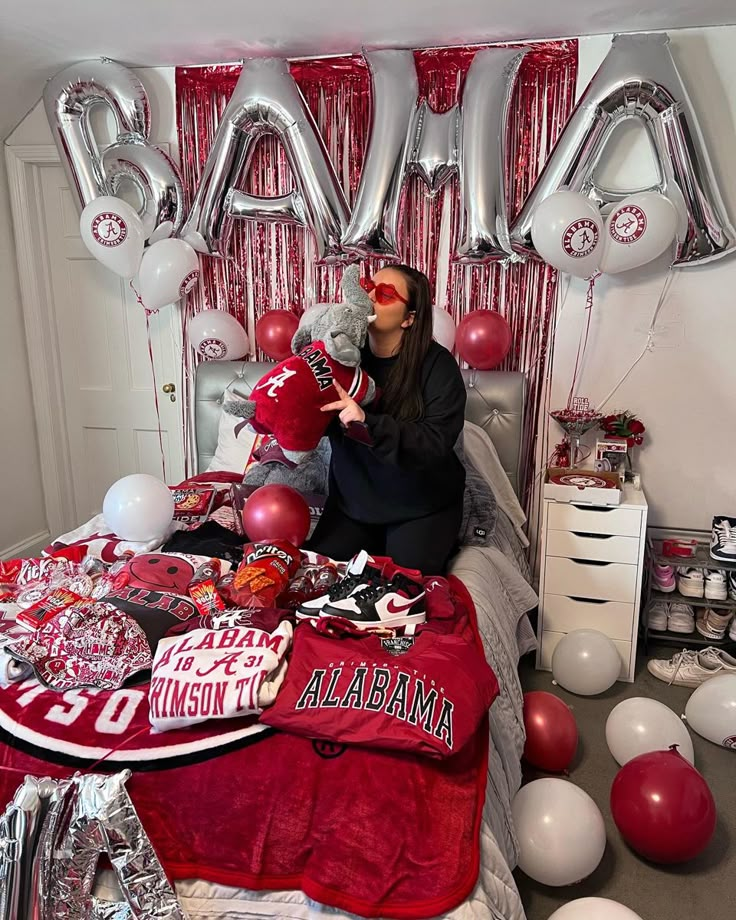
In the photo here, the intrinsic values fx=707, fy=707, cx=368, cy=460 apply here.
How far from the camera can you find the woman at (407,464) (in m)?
2.09

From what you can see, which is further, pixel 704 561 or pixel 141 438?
pixel 141 438

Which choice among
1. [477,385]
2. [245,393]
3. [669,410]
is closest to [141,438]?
[245,393]

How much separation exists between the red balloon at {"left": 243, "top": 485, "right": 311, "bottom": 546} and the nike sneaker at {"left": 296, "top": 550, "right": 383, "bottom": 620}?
0.39m

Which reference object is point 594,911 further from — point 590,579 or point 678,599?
point 678,599

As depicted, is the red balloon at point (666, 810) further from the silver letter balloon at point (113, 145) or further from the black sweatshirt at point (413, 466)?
the silver letter balloon at point (113, 145)

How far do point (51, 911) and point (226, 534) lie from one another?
124cm

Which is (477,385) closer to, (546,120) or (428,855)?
(546,120)

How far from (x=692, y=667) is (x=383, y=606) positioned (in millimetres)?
1554

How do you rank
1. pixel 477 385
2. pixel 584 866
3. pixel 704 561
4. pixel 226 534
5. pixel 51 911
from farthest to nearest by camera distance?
pixel 477 385 < pixel 704 561 < pixel 226 534 < pixel 584 866 < pixel 51 911

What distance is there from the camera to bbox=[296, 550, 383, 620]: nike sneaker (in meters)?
1.62

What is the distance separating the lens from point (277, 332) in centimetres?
303

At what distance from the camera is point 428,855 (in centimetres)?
118

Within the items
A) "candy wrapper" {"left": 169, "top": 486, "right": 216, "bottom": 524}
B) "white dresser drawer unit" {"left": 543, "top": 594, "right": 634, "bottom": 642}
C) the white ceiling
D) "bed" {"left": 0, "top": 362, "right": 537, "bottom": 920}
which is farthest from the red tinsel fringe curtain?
"bed" {"left": 0, "top": 362, "right": 537, "bottom": 920}

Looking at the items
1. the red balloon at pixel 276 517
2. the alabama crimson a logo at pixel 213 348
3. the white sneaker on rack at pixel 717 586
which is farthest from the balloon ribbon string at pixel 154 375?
the white sneaker on rack at pixel 717 586
